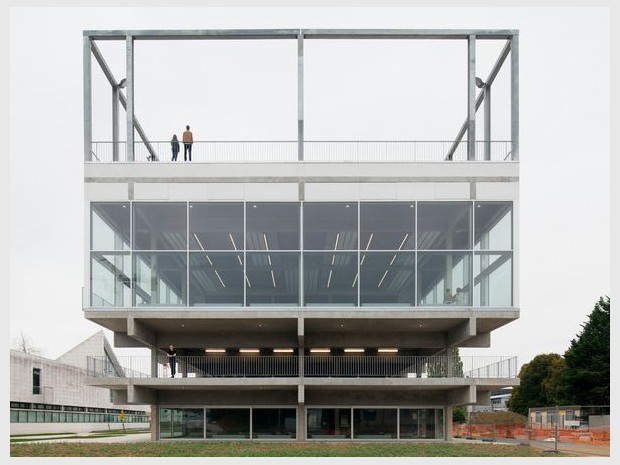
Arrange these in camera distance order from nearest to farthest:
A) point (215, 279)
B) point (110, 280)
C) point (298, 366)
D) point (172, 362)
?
point (110, 280) < point (215, 279) < point (172, 362) < point (298, 366)

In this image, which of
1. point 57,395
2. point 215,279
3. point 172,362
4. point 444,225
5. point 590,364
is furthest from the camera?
point 57,395

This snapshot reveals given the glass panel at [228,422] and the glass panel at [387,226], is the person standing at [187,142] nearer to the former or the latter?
the glass panel at [387,226]

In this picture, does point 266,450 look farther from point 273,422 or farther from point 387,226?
point 387,226

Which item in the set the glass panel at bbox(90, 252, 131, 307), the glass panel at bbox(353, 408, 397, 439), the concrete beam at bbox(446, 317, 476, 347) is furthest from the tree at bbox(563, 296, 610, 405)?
the glass panel at bbox(90, 252, 131, 307)

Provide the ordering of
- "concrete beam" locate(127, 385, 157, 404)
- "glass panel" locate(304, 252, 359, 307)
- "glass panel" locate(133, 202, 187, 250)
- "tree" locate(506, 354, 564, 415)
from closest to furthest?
"glass panel" locate(304, 252, 359, 307), "glass panel" locate(133, 202, 187, 250), "concrete beam" locate(127, 385, 157, 404), "tree" locate(506, 354, 564, 415)

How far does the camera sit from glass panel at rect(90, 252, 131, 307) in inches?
1234

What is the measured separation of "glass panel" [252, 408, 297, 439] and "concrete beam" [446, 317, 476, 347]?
29.1 ft

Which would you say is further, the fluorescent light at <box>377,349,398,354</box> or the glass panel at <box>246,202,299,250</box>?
the fluorescent light at <box>377,349,398,354</box>

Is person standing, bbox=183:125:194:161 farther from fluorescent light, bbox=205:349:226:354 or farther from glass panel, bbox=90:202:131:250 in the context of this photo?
fluorescent light, bbox=205:349:226:354

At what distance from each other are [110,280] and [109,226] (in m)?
2.52

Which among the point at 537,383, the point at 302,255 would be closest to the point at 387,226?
the point at 302,255

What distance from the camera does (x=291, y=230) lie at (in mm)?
31734

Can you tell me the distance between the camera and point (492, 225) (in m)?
31.8

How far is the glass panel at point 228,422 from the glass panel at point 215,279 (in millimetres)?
7407
